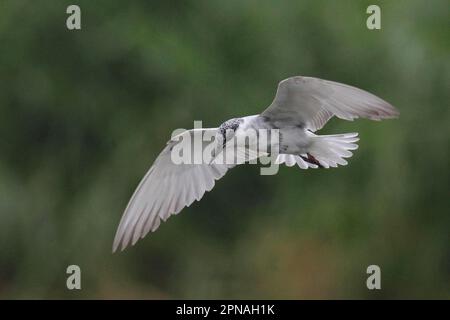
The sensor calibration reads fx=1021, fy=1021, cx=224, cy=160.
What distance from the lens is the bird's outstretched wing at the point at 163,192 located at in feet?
13.0

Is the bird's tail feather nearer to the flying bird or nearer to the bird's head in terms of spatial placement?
the flying bird

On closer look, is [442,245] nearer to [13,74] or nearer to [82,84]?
[82,84]

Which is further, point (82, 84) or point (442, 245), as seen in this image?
point (82, 84)

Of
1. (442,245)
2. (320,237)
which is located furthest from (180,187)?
(442,245)

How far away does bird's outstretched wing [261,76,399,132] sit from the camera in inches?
138

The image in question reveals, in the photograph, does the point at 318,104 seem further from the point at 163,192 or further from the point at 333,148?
the point at 163,192

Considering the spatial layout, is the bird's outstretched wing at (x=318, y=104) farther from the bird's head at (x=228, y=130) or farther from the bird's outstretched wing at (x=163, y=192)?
the bird's outstretched wing at (x=163, y=192)

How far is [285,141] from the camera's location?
3.83 m

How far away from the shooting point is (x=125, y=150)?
6102 millimetres

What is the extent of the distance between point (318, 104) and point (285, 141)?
206 millimetres

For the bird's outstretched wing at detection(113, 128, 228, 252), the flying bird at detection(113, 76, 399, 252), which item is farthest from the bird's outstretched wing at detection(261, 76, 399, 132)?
the bird's outstretched wing at detection(113, 128, 228, 252)

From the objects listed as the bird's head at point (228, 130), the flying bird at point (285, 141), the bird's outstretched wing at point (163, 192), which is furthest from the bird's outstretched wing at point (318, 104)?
the bird's outstretched wing at point (163, 192)

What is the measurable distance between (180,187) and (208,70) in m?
2.23

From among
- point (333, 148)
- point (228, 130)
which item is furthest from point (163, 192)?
point (333, 148)
